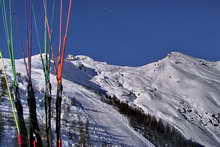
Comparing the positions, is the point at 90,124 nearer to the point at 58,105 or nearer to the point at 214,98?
the point at 58,105

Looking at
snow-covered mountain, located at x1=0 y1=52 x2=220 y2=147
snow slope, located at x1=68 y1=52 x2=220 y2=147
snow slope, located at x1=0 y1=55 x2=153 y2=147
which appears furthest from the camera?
snow slope, located at x1=68 y1=52 x2=220 y2=147

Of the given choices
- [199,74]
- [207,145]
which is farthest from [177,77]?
[207,145]

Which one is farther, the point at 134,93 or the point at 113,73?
the point at 113,73

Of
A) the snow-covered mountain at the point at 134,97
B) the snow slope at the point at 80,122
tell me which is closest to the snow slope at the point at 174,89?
the snow-covered mountain at the point at 134,97

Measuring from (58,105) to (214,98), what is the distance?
9045 cm

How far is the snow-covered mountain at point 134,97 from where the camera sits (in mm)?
28141

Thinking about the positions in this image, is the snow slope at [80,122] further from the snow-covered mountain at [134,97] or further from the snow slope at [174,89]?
the snow slope at [174,89]

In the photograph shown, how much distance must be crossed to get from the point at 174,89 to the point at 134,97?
2347 cm

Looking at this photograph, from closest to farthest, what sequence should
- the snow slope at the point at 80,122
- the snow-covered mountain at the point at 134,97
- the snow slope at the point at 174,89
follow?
the snow slope at the point at 80,122 < the snow-covered mountain at the point at 134,97 < the snow slope at the point at 174,89

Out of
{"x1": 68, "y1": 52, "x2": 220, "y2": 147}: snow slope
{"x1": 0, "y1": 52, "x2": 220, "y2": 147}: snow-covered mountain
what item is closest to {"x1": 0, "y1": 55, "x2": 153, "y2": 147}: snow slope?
{"x1": 0, "y1": 52, "x2": 220, "y2": 147}: snow-covered mountain

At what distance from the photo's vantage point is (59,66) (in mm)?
4465

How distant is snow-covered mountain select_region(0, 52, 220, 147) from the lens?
92.3ft

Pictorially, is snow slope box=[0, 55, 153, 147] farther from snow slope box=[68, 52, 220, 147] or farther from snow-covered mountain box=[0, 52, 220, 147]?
snow slope box=[68, 52, 220, 147]

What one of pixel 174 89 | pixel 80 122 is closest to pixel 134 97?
pixel 174 89
